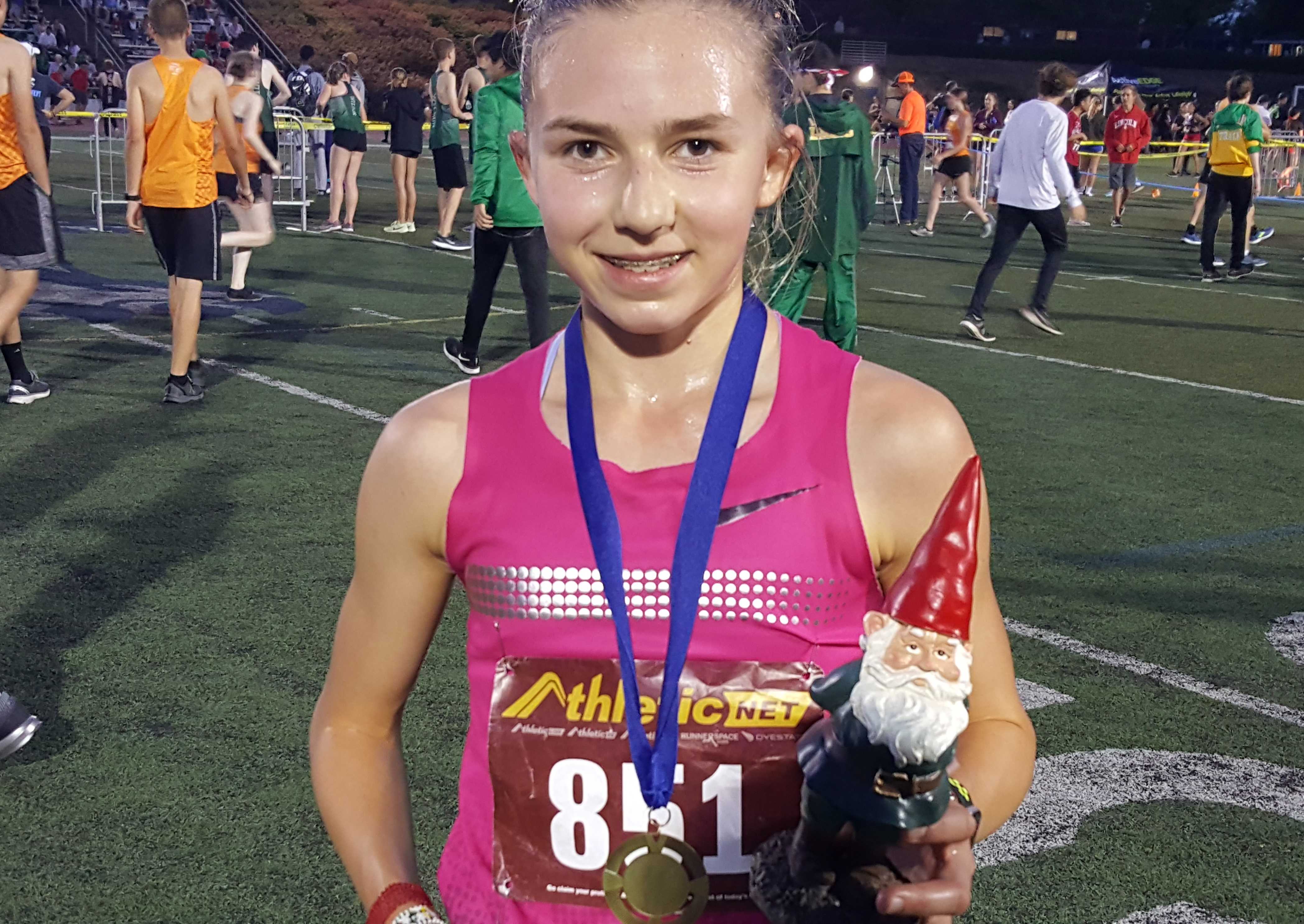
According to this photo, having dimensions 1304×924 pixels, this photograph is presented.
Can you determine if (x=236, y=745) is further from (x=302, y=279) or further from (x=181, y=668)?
(x=302, y=279)

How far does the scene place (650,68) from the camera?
1562 mm

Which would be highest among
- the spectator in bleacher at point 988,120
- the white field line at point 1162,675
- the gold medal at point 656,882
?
the spectator in bleacher at point 988,120

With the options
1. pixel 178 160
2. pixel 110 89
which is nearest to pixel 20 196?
pixel 178 160

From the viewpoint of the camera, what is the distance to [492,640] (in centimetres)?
168

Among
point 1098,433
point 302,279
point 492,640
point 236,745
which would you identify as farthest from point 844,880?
point 302,279

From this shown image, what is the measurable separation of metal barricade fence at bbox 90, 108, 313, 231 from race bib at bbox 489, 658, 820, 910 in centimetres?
1218

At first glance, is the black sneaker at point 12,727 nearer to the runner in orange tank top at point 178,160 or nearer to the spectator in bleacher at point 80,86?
the runner in orange tank top at point 178,160

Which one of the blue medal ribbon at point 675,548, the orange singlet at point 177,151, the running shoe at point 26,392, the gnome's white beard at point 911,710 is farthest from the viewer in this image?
the running shoe at point 26,392

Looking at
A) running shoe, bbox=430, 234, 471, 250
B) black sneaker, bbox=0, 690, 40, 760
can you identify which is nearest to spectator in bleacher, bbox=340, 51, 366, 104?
running shoe, bbox=430, 234, 471, 250

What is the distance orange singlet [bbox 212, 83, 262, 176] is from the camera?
12117 mm

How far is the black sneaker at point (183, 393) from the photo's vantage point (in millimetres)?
8570

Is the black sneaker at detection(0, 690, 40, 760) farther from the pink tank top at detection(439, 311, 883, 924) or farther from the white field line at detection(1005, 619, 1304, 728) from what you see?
the white field line at detection(1005, 619, 1304, 728)

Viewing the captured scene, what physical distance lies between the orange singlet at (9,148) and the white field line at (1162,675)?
221 inches

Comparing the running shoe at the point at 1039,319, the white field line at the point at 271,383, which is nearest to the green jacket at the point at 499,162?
the white field line at the point at 271,383
